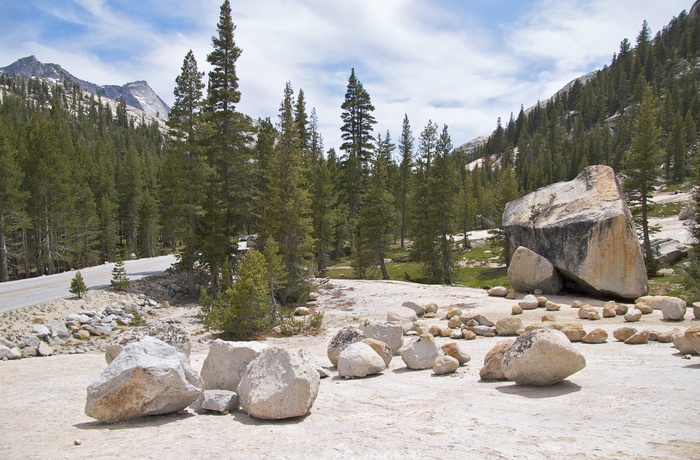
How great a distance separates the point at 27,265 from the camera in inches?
1623

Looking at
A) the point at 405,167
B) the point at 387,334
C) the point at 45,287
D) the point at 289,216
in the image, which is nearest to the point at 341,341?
the point at 387,334

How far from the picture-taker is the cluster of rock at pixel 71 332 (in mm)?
16516

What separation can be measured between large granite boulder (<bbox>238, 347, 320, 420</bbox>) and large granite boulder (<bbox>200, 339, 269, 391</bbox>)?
1234mm

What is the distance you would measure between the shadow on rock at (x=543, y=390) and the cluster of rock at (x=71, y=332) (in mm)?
16233

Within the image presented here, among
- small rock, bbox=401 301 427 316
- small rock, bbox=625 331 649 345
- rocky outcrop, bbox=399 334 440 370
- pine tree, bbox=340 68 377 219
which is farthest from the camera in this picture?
pine tree, bbox=340 68 377 219

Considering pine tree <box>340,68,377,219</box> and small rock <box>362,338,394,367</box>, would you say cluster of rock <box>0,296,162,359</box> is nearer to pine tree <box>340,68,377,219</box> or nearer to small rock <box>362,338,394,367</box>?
small rock <box>362,338,394,367</box>

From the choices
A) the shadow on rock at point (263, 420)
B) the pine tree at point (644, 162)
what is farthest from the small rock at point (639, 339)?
the pine tree at point (644, 162)

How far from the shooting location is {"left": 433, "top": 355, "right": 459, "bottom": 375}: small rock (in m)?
9.68

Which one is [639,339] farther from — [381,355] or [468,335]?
[381,355]

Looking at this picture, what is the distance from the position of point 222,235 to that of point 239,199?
131 inches

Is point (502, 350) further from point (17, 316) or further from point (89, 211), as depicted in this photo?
point (89, 211)

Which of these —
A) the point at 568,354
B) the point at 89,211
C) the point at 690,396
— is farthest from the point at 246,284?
the point at 89,211

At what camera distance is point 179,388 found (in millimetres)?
6562

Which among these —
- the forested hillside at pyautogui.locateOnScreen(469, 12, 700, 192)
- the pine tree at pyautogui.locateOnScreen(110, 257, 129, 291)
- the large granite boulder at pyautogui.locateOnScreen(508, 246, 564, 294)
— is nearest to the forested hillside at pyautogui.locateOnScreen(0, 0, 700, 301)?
the pine tree at pyautogui.locateOnScreen(110, 257, 129, 291)
